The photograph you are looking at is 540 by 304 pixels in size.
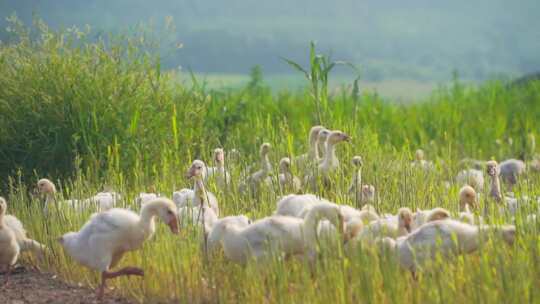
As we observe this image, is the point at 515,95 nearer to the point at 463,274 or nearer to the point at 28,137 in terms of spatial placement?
the point at 28,137

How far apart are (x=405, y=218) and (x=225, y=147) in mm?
6922

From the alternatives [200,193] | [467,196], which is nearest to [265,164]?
[200,193]

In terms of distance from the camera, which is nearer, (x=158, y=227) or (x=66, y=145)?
Result: (x=158, y=227)

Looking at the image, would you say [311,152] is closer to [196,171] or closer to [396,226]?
[196,171]

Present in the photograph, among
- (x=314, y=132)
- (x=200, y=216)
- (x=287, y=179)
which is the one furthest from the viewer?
(x=314, y=132)

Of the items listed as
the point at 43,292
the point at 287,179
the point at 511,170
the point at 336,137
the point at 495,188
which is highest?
the point at 336,137

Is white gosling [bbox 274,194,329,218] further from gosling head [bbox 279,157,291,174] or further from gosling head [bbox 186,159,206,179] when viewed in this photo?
gosling head [bbox 279,157,291,174]

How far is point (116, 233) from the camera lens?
6484 mm

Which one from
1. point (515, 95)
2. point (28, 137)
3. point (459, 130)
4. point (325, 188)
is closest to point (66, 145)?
point (28, 137)

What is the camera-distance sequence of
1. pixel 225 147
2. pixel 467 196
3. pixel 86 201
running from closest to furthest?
pixel 467 196
pixel 86 201
pixel 225 147

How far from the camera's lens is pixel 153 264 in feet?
21.6

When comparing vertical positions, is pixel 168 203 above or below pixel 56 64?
below

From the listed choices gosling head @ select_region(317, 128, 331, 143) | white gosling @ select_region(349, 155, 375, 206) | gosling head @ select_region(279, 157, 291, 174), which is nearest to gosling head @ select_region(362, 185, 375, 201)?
white gosling @ select_region(349, 155, 375, 206)

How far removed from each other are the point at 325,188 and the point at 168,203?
10.1ft
